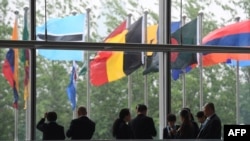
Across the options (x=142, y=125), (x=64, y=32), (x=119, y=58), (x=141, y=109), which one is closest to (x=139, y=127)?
(x=142, y=125)

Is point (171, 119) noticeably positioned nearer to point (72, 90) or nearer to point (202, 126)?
point (202, 126)

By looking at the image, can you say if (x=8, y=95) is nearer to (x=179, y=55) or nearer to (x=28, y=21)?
(x=28, y=21)

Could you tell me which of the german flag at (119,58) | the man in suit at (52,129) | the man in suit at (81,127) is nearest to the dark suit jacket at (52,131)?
the man in suit at (52,129)

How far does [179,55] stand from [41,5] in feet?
6.86

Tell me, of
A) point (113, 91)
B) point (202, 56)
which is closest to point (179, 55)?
point (202, 56)

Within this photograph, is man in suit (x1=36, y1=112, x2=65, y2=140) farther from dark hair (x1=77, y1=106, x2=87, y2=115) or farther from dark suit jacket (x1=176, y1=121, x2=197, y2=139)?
dark suit jacket (x1=176, y1=121, x2=197, y2=139)

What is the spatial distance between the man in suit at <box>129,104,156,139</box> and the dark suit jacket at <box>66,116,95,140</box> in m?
0.53

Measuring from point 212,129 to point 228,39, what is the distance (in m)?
2.16

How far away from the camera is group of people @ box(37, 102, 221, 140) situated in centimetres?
845

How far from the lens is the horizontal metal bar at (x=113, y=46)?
857cm

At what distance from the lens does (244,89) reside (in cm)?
1094

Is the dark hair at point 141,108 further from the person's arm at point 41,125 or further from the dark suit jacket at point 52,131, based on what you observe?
the person's arm at point 41,125

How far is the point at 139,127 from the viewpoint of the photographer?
29.1ft

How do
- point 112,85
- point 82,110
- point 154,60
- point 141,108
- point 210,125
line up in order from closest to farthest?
point 210,125 → point 82,110 → point 141,108 → point 154,60 → point 112,85
